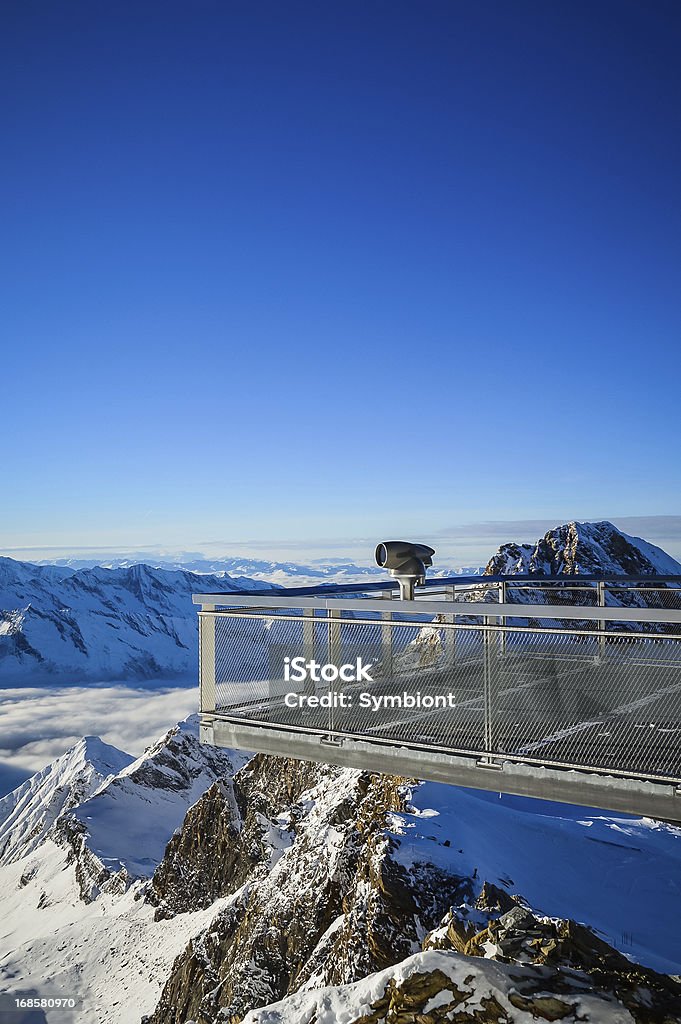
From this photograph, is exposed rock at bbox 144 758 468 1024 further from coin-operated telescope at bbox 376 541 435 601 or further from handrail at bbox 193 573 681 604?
coin-operated telescope at bbox 376 541 435 601

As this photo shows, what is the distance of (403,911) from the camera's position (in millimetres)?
23250

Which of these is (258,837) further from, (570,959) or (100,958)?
(570,959)

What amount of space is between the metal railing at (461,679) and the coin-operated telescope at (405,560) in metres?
0.62

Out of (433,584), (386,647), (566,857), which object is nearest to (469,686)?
(386,647)

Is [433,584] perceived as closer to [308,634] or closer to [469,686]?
[308,634]

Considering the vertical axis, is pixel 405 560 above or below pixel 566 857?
above

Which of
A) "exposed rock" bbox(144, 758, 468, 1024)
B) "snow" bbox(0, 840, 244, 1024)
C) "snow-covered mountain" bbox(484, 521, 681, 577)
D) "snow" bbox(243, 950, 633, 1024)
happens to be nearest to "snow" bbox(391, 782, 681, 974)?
"exposed rock" bbox(144, 758, 468, 1024)

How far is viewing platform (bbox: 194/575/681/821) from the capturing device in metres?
7.50

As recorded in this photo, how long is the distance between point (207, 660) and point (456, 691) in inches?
125

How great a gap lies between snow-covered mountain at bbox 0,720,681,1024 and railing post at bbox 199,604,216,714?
13.8 ft

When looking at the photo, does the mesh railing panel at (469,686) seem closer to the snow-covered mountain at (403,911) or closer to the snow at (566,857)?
the snow-covered mountain at (403,911)

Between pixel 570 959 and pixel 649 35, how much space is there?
677 inches

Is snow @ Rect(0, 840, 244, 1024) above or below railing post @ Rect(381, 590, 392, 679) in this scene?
below

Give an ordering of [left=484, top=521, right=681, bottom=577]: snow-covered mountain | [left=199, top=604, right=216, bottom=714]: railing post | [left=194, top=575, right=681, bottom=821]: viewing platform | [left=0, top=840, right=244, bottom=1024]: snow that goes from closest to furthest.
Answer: [left=194, top=575, right=681, bottom=821]: viewing platform
[left=199, top=604, right=216, bottom=714]: railing post
[left=484, top=521, right=681, bottom=577]: snow-covered mountain
[left=0, top=840, right=244, bottom=1024]: snow
